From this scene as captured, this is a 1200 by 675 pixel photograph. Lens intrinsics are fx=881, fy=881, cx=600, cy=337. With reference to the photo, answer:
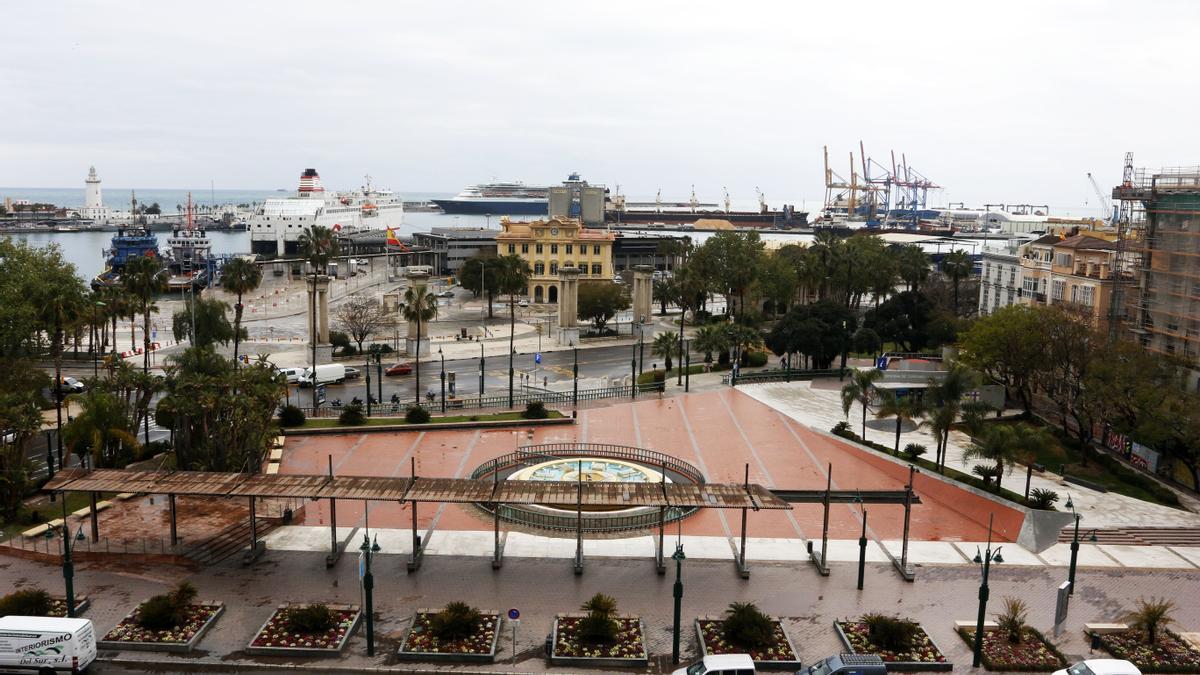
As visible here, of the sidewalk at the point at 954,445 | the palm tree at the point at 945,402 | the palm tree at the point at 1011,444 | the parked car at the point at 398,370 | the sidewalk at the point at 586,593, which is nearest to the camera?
the sidewalk at the point at 586,593

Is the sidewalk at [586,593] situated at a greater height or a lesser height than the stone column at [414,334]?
lesser

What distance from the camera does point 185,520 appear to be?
1326 inches

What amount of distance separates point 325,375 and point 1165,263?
178ft

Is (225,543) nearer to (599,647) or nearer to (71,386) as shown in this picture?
(599,647)

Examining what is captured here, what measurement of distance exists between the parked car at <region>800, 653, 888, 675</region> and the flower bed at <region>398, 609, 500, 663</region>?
869cm

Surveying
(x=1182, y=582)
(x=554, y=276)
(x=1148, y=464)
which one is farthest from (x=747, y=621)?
(x=554, y=276)

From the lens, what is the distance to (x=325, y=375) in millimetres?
60781

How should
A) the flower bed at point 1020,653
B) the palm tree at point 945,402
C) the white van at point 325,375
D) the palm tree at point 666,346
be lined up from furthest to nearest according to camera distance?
the palm tree at point 666,346
the white van at point 325,375
the palm tree at point 945,402
the flower bed at point 1020,653

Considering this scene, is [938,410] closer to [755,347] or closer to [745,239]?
[755,347]

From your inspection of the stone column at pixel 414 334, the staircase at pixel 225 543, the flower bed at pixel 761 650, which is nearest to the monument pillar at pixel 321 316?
the stone column at pixel 414 334

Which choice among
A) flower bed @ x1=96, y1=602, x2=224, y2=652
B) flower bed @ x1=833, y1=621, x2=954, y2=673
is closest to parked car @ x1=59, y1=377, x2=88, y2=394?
flower bed @ x1=96, y1=602, x2=224, y2=652

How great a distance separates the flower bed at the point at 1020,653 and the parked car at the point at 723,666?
292 inches

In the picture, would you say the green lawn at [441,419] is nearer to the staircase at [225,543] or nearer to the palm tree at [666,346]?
the palm tree at [666,346]

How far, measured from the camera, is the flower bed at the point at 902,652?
960 inches
